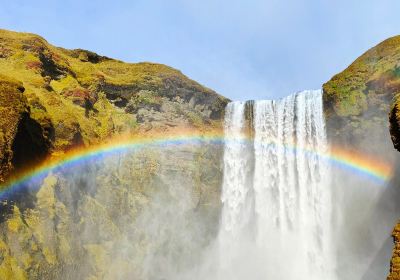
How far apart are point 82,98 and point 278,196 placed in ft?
68.1

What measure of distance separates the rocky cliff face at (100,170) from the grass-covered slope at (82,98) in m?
0.10

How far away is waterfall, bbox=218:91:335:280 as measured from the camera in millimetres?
38031

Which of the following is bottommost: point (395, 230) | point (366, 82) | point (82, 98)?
point (395, 230)

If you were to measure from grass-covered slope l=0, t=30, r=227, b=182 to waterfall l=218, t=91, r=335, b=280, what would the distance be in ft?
17.9

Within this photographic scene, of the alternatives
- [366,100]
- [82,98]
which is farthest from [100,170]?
[366,100]

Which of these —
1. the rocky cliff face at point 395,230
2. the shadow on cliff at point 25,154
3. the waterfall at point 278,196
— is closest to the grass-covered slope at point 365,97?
the waterfall at point 278,196

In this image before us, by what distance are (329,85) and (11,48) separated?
29.2m

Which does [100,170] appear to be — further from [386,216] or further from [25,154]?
[386,216]

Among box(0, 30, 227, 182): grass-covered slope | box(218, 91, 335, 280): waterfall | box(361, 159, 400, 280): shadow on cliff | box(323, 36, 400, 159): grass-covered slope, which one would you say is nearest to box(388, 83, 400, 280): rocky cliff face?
box(0, 30, 227, 182): grass-covered slope

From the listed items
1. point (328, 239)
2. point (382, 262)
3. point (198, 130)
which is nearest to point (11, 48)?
point (198, 130)

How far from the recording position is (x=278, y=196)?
40938 mm

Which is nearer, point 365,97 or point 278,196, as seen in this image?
point 365,97

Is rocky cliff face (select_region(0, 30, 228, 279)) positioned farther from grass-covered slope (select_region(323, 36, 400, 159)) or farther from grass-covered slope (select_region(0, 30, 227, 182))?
grass-covered slope (select_region(323, 36, 400, 159))

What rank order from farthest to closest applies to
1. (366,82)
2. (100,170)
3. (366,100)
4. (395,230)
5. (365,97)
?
(366,82) → (365,97) → (366,100) → (100,170) → (395,230)
